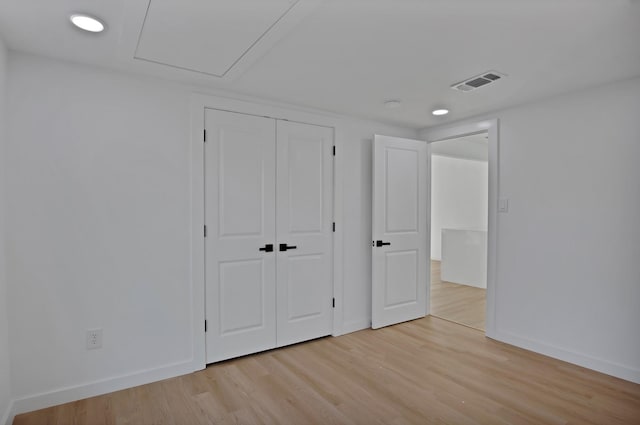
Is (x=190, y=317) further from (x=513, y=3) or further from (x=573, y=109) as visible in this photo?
(x=573, y=109)

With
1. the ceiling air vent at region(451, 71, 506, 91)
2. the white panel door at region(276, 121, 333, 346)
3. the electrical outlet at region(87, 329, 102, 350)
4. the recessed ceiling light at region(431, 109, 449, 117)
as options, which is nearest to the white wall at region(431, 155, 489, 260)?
the recessed ceiling light at region(431, 109, 449, 117)

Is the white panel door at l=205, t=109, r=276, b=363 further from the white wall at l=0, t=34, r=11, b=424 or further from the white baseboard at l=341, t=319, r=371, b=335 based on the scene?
the white wall at l=0, t=34, r=11, b=424

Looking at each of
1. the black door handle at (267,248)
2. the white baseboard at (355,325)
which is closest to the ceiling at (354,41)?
the black door handle at (267,248)

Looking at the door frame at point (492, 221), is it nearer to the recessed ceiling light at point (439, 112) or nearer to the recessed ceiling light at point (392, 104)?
the recessed ceiling light at point (439, 112)

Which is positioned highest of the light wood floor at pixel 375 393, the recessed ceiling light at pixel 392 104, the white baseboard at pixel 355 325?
the recessed ceiling light at pixel 392 104

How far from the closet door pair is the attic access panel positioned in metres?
0.65

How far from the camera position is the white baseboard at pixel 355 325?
3578 millimetres

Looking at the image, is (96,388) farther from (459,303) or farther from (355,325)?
(459,303)

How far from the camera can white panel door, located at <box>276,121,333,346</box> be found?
319 centimetres

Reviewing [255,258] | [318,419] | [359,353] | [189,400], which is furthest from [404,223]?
[189,400]

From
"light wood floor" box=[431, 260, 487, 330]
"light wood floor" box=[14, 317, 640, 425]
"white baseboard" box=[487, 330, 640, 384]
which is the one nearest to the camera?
"light wood floor" box=[14, 317, 640, 425]

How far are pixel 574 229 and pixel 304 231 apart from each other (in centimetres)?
234

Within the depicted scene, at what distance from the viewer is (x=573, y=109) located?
2.88 metres

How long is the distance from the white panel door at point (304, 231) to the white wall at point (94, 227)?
2.80 ft
